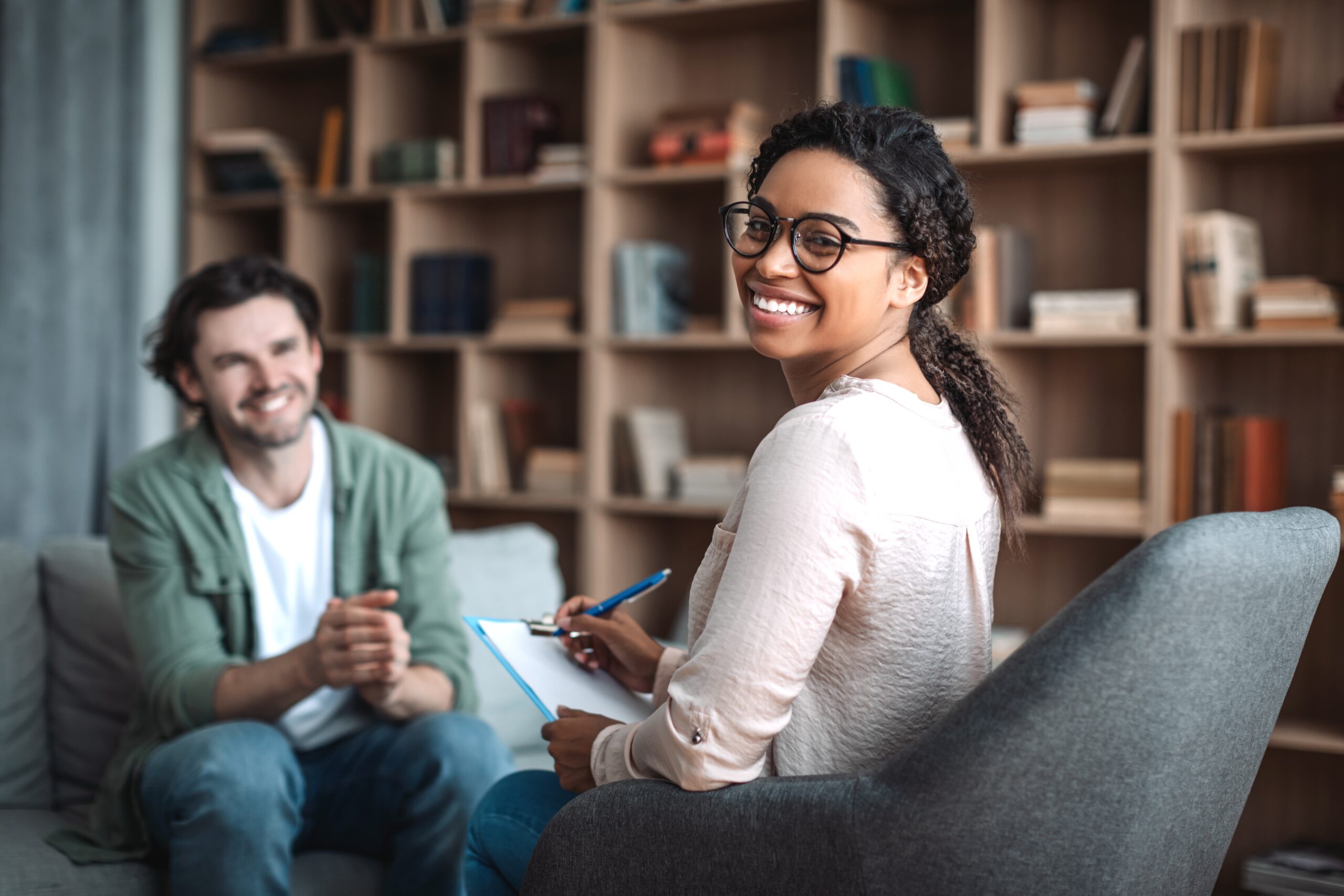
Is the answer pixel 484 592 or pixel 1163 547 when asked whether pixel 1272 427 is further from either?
pixel 1163 547

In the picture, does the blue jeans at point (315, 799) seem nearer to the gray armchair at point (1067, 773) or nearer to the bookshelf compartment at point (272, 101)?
the gray armchair at point (1067, 773)

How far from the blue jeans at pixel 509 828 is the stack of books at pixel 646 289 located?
6.20 ft

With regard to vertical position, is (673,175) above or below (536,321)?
above

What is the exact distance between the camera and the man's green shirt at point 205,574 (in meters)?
1.73

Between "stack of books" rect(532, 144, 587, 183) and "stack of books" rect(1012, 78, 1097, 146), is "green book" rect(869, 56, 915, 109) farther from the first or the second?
"stack of books" rect(532, 144, 587, 183)

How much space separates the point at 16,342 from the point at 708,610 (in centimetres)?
259

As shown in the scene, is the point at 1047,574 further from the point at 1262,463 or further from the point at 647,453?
the point at 647,453

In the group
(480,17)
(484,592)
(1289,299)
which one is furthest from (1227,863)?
(480,17)

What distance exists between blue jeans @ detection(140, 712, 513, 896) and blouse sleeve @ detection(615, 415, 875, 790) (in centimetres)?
81

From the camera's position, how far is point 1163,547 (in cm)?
91

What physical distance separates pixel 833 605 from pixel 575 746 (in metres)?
0.33

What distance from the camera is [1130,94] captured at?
104 inches

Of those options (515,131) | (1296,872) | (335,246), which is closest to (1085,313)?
(1296,872)

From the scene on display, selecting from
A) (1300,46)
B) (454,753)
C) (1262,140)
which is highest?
(1300,46)
